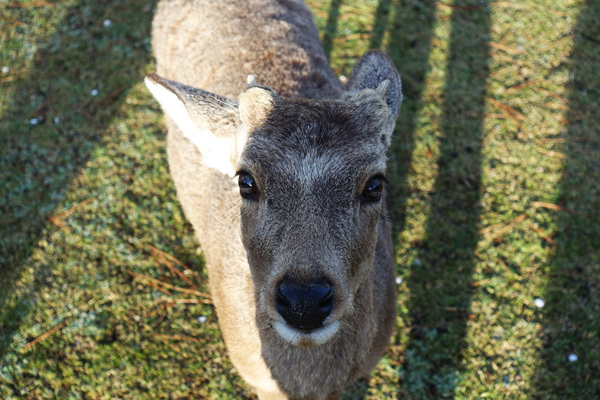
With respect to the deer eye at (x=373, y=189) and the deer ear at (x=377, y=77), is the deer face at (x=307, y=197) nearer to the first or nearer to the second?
the deer eye at (x=373, y=189)

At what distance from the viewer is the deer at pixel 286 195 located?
2682mm

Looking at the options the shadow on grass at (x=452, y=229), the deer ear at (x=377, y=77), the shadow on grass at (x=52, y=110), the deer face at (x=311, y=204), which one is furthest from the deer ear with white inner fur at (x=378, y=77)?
the shadow on grass at (x=52, y=110)

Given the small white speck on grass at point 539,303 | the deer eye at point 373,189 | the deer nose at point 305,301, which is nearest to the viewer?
the deer nose at point 305,301

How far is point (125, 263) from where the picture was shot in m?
5.55

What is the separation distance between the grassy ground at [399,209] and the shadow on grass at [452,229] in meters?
0.02

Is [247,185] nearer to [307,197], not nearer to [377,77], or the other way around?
[307,197]

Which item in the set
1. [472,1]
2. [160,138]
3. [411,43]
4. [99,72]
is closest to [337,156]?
[160,138]

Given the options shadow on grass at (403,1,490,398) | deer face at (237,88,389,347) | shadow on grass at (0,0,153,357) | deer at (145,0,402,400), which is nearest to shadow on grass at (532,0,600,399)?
shadow on grass at (403,1,490,398)

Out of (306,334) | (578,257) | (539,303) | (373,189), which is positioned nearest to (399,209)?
(539,303)

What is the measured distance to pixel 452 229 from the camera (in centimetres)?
576

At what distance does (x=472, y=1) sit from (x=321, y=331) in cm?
699

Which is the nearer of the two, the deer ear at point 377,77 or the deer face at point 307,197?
the deer face at point 307,197

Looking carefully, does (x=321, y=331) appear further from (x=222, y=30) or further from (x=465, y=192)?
(x=465, y=192)

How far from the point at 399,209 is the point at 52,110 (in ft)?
17.5
